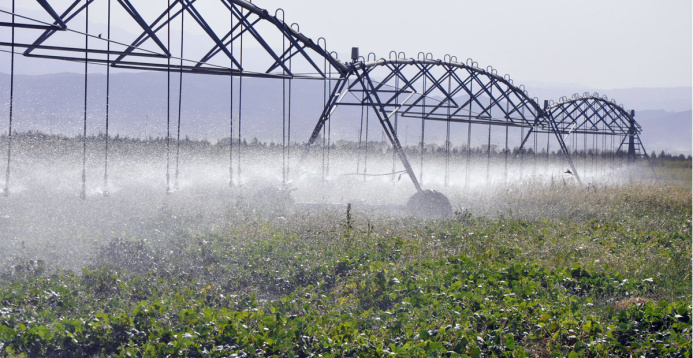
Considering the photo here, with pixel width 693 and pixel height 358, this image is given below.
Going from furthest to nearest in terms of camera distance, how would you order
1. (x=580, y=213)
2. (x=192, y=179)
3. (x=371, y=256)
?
(x=192, y=179) < (x=580, y=213) < (x=371, y=256)

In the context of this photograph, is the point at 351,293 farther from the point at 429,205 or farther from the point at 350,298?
the point at 429,205

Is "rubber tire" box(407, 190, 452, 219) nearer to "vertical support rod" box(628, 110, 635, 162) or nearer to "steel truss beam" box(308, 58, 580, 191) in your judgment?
"steel truss beam" box(308, 58, 580, 191)

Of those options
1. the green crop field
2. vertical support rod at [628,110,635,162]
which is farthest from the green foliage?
vertical support rod at [628,110,635,162]

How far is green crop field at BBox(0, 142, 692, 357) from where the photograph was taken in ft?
18.6

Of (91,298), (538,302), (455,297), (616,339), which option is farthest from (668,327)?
(91,298)

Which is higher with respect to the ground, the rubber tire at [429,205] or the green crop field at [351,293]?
the rubber tire at [429,205]

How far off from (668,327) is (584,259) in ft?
11.0

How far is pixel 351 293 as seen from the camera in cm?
765

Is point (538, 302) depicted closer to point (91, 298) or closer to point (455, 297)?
point (455, 297)

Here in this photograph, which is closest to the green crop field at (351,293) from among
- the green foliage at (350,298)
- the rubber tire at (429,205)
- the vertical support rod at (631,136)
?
the green foliage at (350,298)

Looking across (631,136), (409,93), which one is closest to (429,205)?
(409,93)

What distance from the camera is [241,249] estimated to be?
902cm

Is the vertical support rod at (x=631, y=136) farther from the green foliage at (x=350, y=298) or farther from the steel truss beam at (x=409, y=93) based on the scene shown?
the green foliage at (x=350, y=298)

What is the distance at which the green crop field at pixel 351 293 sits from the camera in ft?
18.6
